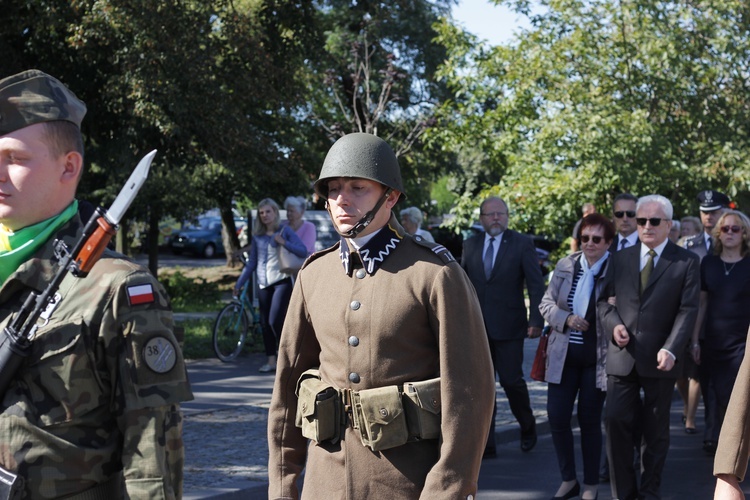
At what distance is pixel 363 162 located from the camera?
3.64 m

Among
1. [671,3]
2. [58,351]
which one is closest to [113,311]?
[58,351]

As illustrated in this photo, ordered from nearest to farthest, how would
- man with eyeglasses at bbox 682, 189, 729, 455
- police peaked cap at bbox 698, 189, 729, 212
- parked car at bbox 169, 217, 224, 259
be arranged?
man with eyeglasses at bbox 682, 189, 729, 455 → police peaked cap at bbox 698, 189, 729, 212 → parked car at bbox 169, 217, 224, 259

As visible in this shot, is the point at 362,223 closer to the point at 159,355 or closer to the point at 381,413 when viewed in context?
the point at 381,413

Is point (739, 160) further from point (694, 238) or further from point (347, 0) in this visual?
point (347, 0)

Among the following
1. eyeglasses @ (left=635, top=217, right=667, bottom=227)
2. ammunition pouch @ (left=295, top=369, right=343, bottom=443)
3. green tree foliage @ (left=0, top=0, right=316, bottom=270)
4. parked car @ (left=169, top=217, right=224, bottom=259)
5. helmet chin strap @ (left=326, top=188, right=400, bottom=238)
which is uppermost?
green tree foliage @ (left=0, top=0, right=316, bottom=270)

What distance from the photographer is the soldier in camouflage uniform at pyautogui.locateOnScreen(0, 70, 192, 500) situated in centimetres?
238

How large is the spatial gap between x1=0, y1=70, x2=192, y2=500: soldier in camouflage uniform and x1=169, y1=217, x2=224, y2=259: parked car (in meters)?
48.0

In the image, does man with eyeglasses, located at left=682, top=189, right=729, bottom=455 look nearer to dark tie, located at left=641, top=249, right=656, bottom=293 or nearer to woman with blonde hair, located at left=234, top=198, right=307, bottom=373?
dark tie, located at left=641, top=249, right=656, bottom=293

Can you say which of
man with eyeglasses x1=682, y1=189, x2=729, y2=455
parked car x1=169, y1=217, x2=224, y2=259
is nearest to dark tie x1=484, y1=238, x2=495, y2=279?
man with eyeglasses x1=682, y1=189, x2=729, y2=455

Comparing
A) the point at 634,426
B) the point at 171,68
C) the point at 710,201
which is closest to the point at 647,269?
the point at 634,426

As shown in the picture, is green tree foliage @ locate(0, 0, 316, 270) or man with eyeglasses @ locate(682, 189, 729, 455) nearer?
man with eyeglasses @ locate(682, 189, 729, 455)

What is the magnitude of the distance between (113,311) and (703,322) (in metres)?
7.10

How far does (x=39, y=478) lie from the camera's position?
7.84 ft

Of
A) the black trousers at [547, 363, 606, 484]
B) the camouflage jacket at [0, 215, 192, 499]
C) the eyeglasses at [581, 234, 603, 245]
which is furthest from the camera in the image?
the eyeglasses at [581, 234, 603, 245]
